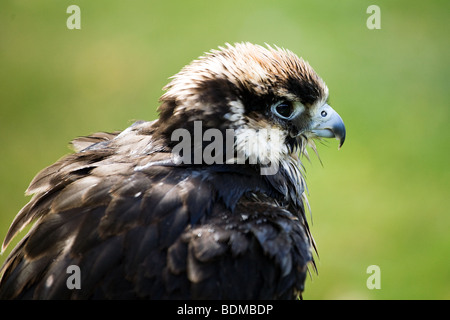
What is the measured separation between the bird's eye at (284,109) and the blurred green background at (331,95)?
9.89ft

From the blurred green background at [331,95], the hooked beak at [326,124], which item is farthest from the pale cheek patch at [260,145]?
the blurred green background at [331,95]

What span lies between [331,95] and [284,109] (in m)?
4.52

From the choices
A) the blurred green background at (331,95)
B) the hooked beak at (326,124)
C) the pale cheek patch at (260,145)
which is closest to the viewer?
the pale cheek patch at (260,145)

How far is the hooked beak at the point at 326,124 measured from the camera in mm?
3859

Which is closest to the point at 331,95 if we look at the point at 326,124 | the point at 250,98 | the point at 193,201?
the point at 326,124

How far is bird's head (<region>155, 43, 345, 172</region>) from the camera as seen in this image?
3.52 meters

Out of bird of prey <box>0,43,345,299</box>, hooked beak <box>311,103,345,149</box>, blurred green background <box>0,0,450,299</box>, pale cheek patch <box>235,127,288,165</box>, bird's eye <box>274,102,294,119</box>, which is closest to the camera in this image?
bird of prey <box>0,43,345,299</box>

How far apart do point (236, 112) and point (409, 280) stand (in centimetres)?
359

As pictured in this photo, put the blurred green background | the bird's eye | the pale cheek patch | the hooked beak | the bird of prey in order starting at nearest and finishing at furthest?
the bird of prey
the pale cheek patch
the bird's eye
the hooked beak
the blurred green background

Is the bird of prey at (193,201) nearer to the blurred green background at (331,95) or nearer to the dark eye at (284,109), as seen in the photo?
the dark eye at (284,109)

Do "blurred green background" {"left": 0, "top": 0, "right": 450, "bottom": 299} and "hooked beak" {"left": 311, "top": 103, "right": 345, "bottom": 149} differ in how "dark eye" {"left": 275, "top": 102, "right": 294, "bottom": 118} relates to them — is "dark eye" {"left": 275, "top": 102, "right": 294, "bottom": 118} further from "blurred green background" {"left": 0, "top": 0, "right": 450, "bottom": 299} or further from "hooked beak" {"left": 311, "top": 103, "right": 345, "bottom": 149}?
"blurred green background" {"left": 0, "top": 0, "right": 450, "bottom": 299}

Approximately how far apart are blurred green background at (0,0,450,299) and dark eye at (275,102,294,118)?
3.01 meters

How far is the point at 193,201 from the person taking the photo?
3.26m

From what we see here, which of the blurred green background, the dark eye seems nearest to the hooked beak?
the dark eye
